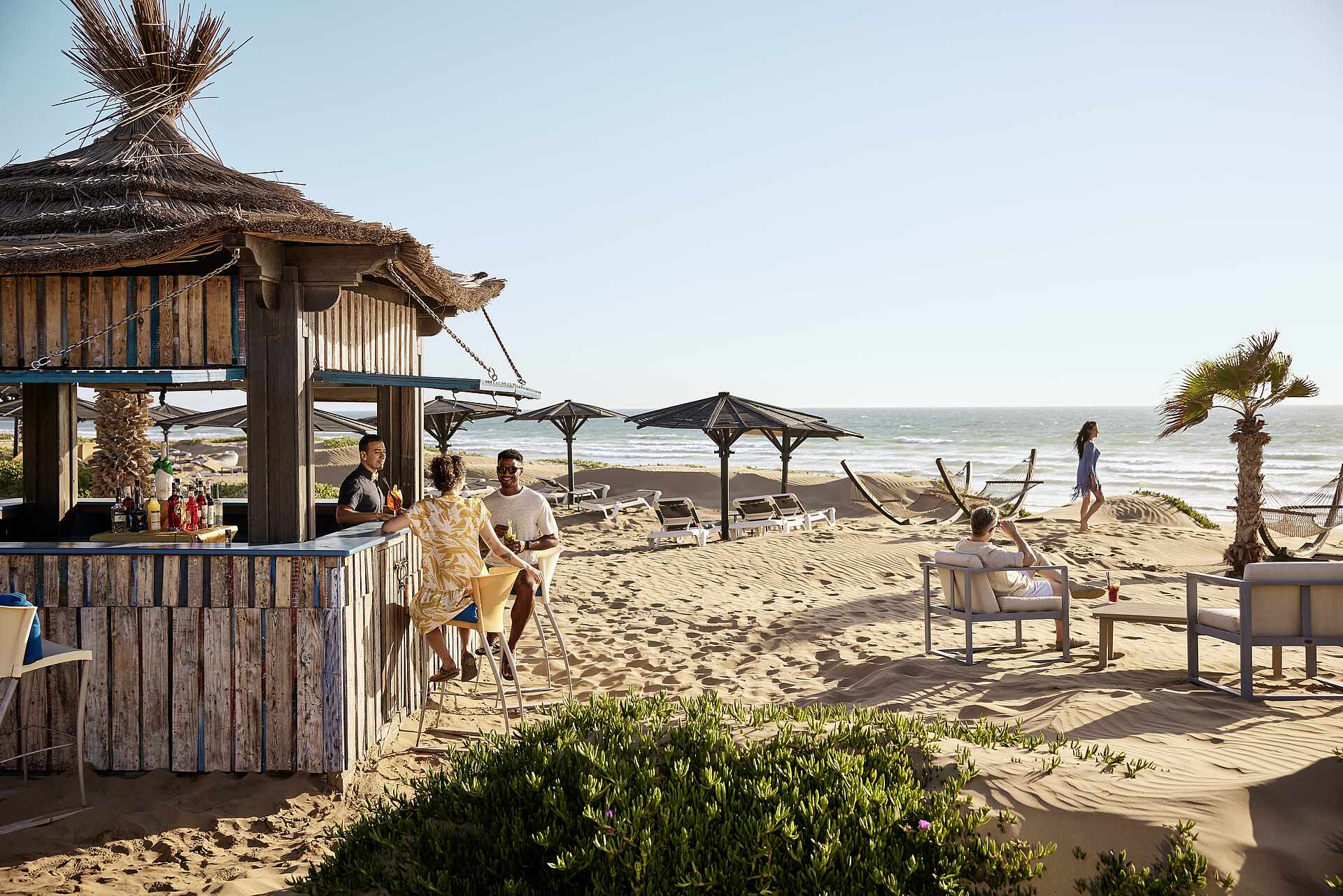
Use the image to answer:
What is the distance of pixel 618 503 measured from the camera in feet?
53.4

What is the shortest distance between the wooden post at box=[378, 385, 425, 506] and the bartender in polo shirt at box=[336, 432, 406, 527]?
0.40 m

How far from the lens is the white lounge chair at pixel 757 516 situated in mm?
13320

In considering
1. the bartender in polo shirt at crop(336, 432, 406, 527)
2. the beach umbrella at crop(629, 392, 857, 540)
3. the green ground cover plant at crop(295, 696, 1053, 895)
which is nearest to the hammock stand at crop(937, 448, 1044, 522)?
the beach umbrella at crop(629, 392, 857, 540)

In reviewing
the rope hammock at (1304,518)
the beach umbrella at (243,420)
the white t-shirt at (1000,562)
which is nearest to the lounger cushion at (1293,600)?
the white t-shirt at (1000,562)

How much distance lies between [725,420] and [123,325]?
28.7 ft

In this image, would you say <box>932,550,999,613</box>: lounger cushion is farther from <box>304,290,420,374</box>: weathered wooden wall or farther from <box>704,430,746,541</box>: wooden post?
<box>704,430,746,541</box>: wooden post

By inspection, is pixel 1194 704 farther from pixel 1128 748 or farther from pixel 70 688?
pixel 70 688

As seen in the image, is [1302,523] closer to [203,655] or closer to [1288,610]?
[1288,610]

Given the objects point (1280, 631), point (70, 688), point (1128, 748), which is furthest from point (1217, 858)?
point (70, 688)

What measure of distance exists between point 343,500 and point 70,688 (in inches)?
67.0

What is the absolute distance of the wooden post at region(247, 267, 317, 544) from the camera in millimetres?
4422

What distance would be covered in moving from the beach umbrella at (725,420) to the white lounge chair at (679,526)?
39cm

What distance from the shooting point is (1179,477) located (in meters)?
33.4

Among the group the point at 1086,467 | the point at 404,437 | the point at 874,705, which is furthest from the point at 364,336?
the point at 1086,467
